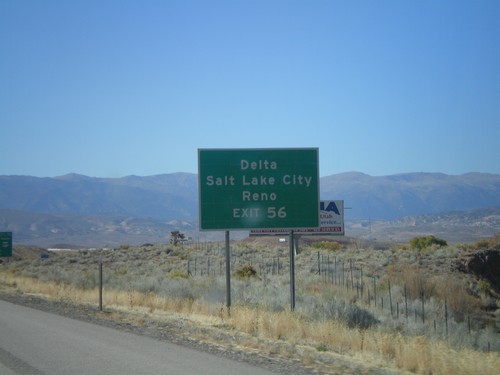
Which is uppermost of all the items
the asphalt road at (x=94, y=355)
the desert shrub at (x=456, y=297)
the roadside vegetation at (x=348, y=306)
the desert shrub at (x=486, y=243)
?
the desert shrub at (x=486, y=243)

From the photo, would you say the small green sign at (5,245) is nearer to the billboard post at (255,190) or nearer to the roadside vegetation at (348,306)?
the roadside vegetation at (348,306)

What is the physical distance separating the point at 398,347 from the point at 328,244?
54.2 metres

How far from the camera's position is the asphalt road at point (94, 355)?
10297 mm

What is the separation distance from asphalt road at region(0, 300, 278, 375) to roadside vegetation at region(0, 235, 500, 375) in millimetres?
1802

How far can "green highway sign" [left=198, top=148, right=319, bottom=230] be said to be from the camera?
1880 centimetres

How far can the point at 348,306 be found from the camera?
1864cm

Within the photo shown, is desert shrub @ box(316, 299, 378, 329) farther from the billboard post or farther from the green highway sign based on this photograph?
the green highway sign

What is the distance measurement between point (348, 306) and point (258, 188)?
15.2 ft

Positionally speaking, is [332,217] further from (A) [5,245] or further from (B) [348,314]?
(B) [348,314]

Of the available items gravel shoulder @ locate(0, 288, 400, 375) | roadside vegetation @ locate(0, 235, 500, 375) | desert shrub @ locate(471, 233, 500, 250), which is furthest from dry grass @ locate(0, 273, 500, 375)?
desert shrub @ locate(471, 233, 500, 250)

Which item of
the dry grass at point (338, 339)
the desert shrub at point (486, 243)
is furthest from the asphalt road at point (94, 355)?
the desert shrub at point (486, 243)

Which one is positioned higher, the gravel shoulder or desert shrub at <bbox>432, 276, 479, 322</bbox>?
the gravel shoulder

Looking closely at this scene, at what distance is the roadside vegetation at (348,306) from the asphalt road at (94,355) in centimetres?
180

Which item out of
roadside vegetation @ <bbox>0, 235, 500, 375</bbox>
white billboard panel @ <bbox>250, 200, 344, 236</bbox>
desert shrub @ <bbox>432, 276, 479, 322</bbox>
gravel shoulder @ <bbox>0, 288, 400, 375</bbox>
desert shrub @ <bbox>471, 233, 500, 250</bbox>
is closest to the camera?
gravel shoulder @ <bbox>0, 288, 400, 375</bbox>
